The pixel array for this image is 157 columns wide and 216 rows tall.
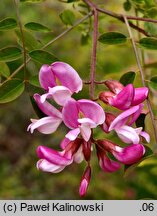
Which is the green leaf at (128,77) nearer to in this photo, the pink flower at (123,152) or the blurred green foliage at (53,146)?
the pink flower at (123,152)

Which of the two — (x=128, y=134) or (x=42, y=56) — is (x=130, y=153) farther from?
(x=42, y=56)

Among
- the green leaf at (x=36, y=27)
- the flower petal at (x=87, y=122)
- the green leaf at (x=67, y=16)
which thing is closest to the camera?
the flower petal at (x=87, y=122)

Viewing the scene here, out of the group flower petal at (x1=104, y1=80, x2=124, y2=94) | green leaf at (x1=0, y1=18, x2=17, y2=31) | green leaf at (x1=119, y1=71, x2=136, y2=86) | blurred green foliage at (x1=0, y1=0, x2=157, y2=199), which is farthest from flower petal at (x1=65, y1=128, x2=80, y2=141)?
blurred green foliage at (x1=0, y1=0, x2=157, y2=199)

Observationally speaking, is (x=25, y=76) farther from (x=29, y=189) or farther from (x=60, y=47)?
(x=60, y=47)

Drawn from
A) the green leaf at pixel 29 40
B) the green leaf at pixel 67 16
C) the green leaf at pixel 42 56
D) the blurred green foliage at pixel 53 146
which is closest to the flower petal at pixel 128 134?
the green leaf at pixel 42 56

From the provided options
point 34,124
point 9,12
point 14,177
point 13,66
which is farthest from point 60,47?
point 34,124

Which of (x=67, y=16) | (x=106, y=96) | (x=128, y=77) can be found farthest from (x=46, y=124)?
(x=67, y=16)
